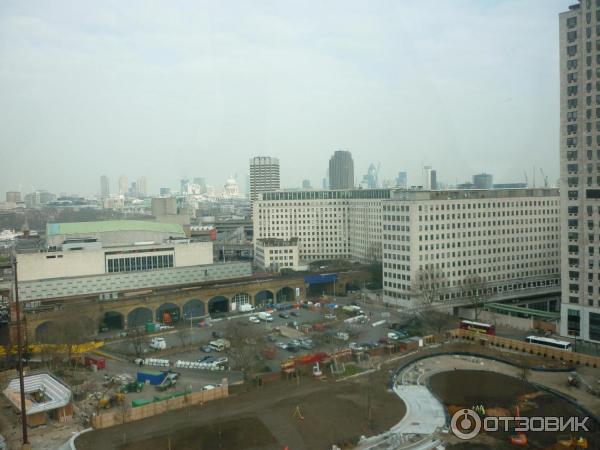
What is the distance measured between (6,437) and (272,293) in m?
13.9

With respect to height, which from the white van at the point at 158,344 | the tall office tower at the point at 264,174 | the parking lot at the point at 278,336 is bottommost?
A: the parking lot at the point at 278,336

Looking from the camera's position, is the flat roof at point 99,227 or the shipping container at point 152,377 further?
the flat roof at point 99,227

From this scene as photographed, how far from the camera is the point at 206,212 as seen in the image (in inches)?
2985

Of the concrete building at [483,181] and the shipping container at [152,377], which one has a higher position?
the concrete building at [483,181]

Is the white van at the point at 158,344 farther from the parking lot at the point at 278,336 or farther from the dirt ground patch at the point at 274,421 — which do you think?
the dirt ground patch at the point at 274,421

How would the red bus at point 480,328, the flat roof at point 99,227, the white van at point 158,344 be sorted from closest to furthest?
the white van at point 158,344
the red bus at point 480,328
the flat roof at point 99,227

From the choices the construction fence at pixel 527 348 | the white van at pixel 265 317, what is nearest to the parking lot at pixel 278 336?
the white van at pixel 265 317

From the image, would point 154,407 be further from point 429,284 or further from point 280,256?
point 280,256

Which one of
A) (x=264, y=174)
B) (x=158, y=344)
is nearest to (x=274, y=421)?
(x=158, y=344)

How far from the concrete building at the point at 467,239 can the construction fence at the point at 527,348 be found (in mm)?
3783

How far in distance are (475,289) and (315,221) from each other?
49.5 ft

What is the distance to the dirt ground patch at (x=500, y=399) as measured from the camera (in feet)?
29.5

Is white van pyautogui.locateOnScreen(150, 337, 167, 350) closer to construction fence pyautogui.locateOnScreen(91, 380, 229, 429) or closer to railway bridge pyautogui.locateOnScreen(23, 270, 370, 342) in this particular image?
railway bridge pyautogui.locateOnScreen(23, 270, 370, 342)

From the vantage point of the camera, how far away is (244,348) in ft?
44.8
